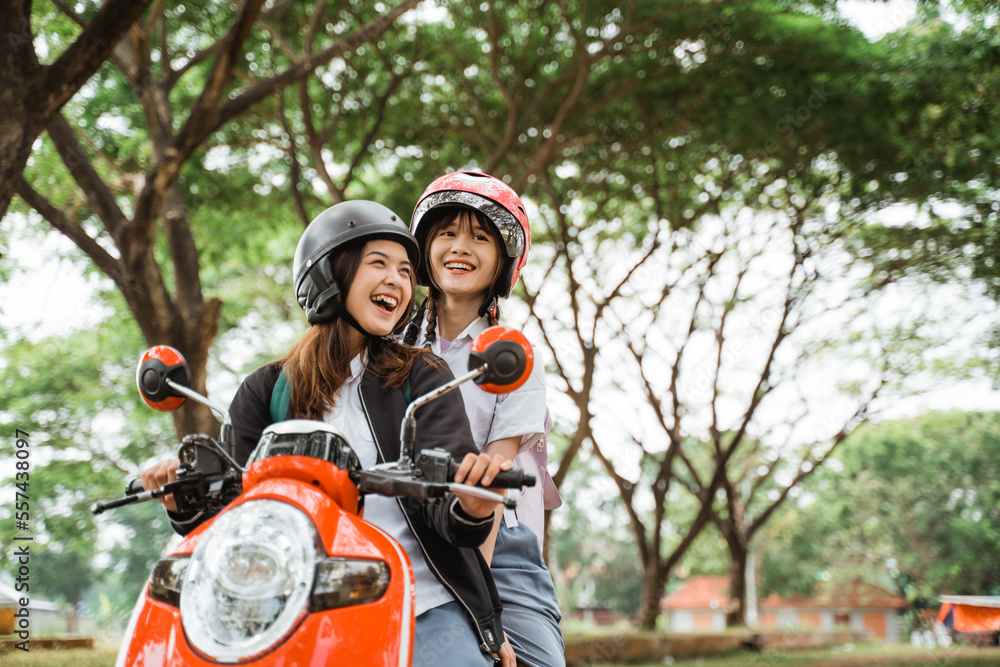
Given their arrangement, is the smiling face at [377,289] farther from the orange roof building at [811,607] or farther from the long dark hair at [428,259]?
the orange roof building at [811,607]

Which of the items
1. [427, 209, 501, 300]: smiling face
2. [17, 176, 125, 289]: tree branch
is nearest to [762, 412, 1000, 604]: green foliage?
[17, 176, 125, 289]: tree branch

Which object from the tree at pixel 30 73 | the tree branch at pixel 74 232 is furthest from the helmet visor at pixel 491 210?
the tree branch at pixel 74 232

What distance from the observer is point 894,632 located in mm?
41250

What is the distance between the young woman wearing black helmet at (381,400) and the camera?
1812 millimetres


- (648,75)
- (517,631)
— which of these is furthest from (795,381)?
(517,631)

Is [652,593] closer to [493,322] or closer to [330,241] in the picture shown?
[493,322]

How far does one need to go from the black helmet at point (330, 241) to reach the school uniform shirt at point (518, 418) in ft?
1.34

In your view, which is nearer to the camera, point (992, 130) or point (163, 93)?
point (163, 93)

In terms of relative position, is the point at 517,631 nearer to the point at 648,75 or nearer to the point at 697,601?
the point at 648,75

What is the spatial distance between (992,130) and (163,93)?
10389mm

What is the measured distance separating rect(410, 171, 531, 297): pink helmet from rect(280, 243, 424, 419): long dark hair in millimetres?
678

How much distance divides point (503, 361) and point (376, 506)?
64cm

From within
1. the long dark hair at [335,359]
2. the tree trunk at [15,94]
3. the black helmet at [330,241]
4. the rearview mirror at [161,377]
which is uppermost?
the tree trunk at [15,94]

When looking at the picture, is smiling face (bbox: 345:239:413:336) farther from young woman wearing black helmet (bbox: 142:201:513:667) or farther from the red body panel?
the red body panel
